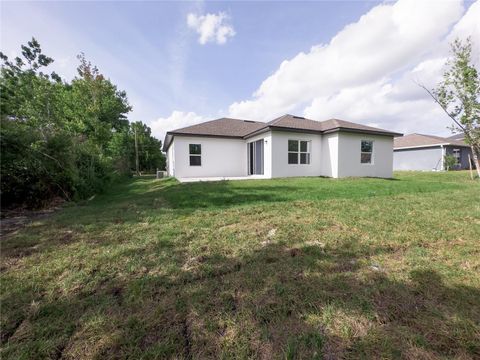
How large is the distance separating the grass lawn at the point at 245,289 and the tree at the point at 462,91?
931 centimetres

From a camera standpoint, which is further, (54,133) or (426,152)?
(426,152)

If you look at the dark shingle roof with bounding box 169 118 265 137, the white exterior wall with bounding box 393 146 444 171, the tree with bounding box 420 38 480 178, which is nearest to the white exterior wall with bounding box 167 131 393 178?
the dark shingle roof with bounding box 169 118 265 137

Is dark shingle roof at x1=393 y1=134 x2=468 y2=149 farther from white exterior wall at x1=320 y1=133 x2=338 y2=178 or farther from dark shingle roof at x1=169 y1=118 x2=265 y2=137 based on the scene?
dark shingle roof at x1=169 y1=118 x2=265 y2=137

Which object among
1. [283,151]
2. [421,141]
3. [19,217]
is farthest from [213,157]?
[421,141]

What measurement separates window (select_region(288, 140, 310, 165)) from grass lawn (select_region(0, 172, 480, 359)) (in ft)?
25.6

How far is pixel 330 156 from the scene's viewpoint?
11594 millimetres

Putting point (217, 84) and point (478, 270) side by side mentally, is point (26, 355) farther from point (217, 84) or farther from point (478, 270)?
point (217, 84)

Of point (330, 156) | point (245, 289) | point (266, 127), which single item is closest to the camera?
point (245, 289)

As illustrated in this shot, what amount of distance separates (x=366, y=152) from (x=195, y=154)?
396 inches

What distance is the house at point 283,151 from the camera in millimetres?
11133

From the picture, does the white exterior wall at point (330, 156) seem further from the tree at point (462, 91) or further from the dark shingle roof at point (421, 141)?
the dark shingle roof at point (421, 141)

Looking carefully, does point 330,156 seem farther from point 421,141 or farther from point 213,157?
point 421,141

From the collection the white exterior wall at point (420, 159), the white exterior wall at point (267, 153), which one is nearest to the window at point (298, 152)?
the white exterior wall at point (267, 153)

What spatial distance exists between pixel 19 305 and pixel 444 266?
4.23 meters
